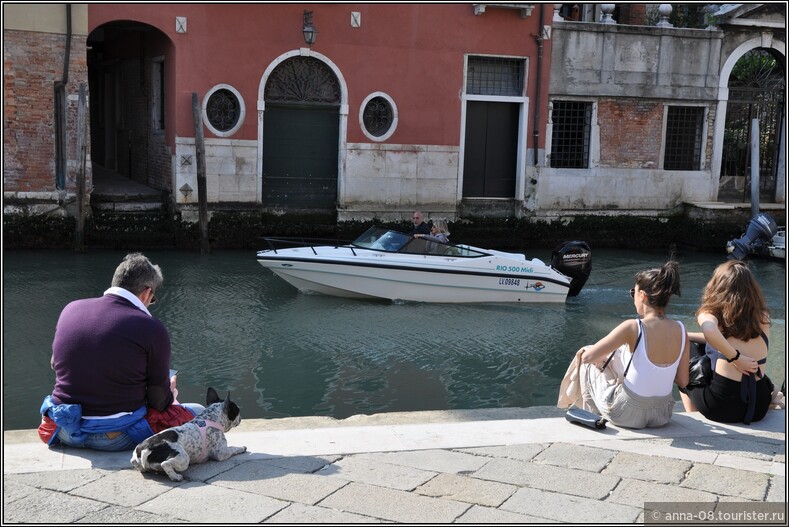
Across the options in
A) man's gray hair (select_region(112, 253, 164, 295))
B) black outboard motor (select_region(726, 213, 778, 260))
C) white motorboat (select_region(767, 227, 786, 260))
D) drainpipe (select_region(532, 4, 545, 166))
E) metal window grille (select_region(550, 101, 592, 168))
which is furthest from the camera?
Answer: metal window grille (select_region(550, 101, 592, 168))

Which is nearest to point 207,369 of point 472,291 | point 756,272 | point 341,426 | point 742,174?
point 341,426

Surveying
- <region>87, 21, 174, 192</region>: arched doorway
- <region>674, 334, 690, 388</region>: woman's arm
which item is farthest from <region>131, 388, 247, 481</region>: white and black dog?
<region>87, 21, 174, 192</region>: arched doorway

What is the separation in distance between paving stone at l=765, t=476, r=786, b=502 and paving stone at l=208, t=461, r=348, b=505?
174 cm

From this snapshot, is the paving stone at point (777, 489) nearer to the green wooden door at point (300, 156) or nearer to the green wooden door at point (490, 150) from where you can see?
the green wooden door at point (300, 156)

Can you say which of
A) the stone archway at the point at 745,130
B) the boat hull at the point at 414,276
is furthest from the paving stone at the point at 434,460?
the stone archway at the point at 745,130

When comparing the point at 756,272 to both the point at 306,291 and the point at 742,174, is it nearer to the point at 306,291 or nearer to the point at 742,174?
the point at 742,174

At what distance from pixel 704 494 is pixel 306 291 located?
26.2ft

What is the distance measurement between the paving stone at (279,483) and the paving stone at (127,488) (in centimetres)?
21

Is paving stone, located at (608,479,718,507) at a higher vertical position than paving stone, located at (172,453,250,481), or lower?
higher

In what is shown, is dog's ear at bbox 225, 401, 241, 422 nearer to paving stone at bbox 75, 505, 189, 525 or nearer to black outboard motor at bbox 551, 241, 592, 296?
paving stone at bbox 75, 505, 189, 525

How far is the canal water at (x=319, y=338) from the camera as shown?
24.6ft

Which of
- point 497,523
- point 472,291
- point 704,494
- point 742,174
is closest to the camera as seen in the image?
point 497,523

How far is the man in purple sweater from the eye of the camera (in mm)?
3934

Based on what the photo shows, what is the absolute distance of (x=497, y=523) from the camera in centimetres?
341
